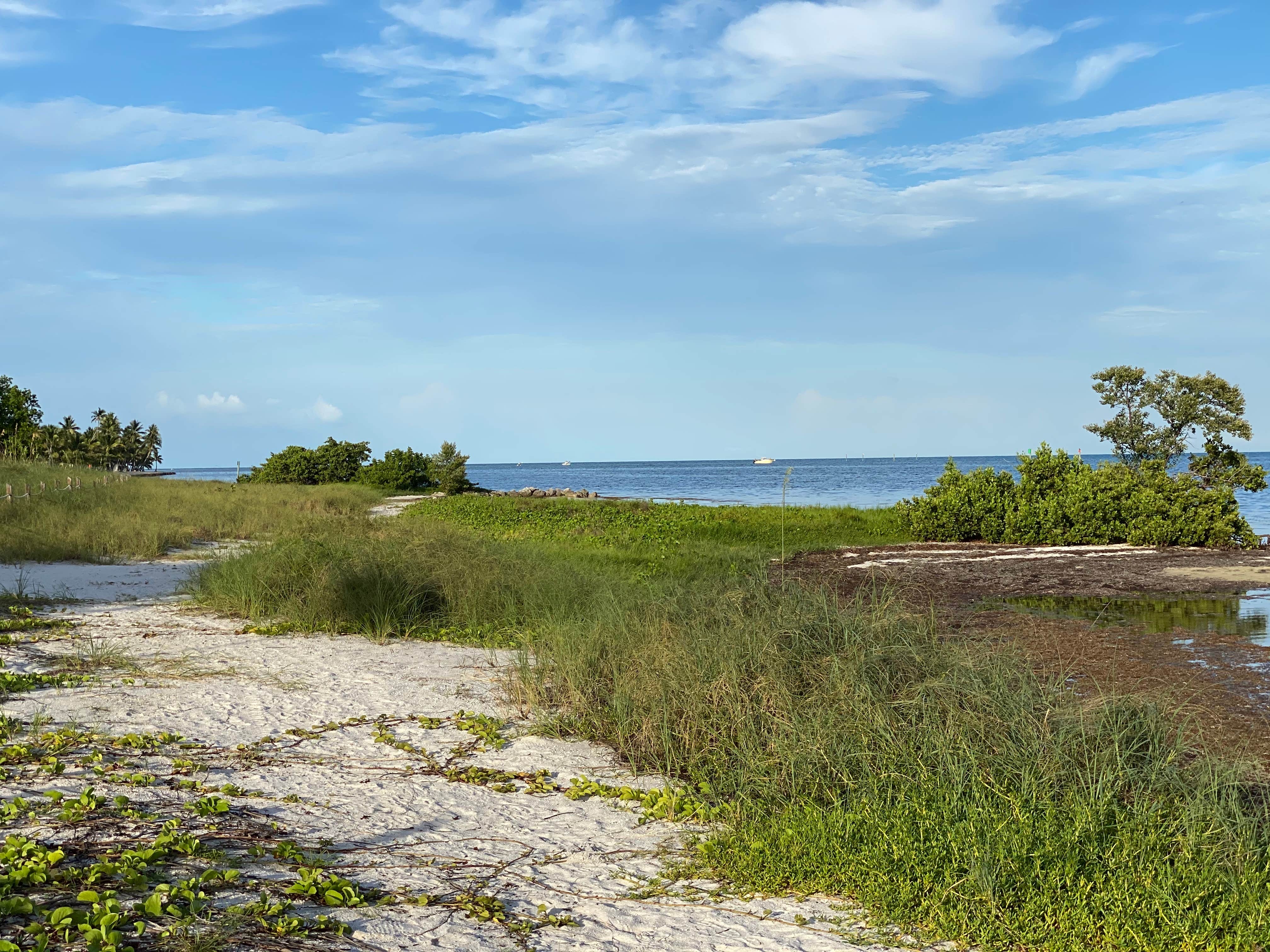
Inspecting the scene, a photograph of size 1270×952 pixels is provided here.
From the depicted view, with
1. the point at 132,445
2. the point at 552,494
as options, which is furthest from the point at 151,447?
the point at 552,494

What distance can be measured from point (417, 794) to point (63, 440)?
59.3m

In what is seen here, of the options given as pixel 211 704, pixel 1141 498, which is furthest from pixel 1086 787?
pixel 1141 498

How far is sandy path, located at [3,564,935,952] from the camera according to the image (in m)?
3.81

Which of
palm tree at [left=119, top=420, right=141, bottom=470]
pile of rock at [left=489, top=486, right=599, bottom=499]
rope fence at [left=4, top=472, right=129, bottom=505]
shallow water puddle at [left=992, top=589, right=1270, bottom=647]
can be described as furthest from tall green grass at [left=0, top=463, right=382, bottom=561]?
palm tree at [left=119, top=420, right=141, bottom=470]

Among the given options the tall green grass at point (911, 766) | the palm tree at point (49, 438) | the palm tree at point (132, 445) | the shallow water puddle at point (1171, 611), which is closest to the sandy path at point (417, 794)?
the tall green grass at point (911, 766)

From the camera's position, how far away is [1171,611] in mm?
12492

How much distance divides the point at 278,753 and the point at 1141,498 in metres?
20.6

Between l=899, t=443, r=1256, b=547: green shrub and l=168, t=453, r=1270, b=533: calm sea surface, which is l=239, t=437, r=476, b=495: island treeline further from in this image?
l=899, t=443, r=1256, b=547: green shrub

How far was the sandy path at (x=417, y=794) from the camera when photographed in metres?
3.81

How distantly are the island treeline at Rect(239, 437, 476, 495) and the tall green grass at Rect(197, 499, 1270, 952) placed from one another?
3781 cm

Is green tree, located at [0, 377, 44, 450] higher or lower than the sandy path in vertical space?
higher

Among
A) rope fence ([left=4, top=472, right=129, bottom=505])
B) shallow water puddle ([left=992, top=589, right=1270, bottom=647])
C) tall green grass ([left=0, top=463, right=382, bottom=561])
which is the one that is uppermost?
rope fence ([left=4, top=472, right=129, bottom=505])

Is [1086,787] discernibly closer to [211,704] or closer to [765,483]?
[211,704]

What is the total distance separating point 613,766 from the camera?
6.07 m
